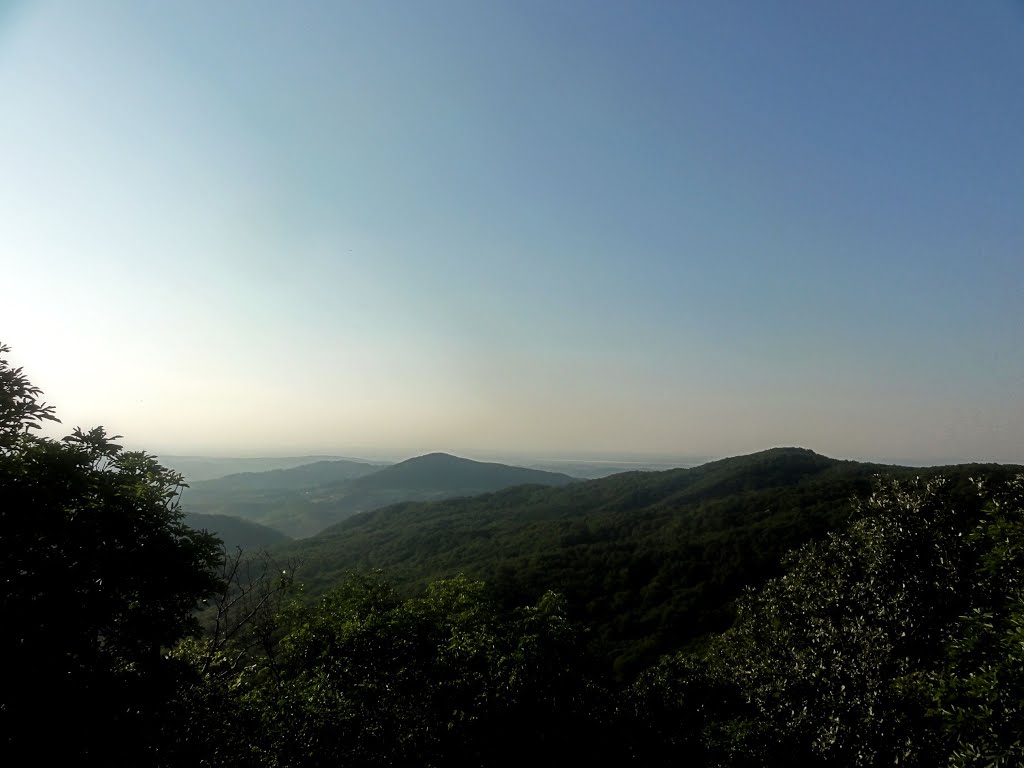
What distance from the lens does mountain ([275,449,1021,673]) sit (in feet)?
261

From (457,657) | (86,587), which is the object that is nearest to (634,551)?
(457,657)

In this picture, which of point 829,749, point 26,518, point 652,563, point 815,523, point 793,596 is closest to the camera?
point 26,518

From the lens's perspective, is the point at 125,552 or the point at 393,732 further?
the point at 393,732

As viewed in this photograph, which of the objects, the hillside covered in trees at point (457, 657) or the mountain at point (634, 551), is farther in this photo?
the mountain at point (634, 551)

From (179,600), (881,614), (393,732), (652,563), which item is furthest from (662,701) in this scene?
(652,563)

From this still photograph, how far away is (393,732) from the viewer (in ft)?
45.6

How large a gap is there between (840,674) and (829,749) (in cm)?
183

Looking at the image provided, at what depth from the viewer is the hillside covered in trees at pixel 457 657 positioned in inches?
353

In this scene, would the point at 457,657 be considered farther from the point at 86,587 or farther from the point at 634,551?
the point at 634,551

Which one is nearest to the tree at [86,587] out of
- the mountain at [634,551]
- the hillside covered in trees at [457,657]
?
the hillside covered in trees at [457,657]

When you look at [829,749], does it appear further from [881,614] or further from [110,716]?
[110,716]

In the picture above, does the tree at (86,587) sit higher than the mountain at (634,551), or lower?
higher

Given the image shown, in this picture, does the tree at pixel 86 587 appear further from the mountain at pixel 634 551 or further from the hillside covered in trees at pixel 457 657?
the mountain at pixel 634 551

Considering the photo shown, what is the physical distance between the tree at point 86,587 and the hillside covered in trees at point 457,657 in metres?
0.04
